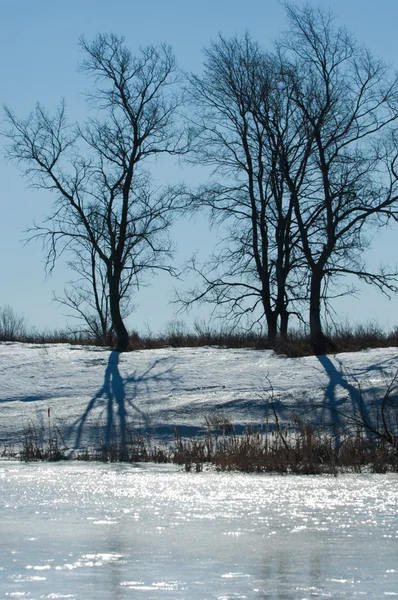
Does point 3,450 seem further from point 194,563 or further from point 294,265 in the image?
point 294,265

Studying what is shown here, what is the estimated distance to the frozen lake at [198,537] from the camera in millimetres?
3980

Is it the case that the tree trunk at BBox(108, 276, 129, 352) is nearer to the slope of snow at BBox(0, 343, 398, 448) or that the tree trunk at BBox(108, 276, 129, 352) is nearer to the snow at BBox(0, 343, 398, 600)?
the slope of snow at BBox(0, 343, 398, 448)

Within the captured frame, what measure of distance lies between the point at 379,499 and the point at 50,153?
15.8m

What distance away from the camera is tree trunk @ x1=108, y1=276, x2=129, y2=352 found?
757 inches

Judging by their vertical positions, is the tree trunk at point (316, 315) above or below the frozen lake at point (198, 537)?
above

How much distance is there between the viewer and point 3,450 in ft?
36.4

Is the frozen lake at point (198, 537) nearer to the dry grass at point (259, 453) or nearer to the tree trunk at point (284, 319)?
the dry grass at point (259, 453)

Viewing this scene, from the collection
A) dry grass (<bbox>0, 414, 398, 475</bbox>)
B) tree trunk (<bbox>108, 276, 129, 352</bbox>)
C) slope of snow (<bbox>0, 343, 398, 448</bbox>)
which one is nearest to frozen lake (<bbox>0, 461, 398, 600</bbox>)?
dry grass (<bbox>0, 414, 398, 475</bbox>)

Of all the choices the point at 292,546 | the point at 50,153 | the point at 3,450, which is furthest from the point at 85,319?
the point at 292,546

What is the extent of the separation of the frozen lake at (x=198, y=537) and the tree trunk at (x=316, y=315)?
8724 mm

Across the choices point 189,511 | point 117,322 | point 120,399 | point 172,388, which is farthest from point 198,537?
point 117,322

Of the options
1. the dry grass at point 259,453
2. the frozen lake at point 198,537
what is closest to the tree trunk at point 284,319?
the dry grass at point 259,453

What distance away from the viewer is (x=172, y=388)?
45.3ft

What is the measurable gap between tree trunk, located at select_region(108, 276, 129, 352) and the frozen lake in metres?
10.8
